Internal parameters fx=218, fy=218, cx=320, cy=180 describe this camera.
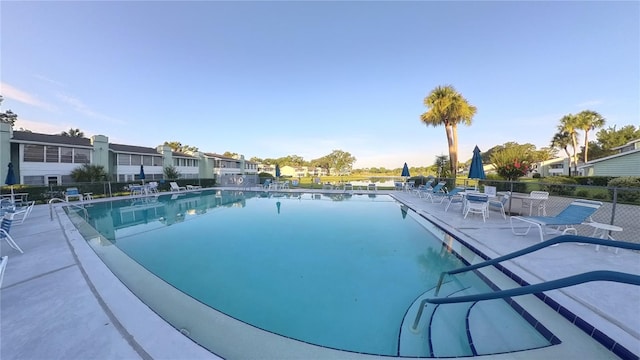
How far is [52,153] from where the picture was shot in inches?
615

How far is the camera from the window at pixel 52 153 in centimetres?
1545

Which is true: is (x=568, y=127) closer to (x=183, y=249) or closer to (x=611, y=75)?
(x=611, y=75)

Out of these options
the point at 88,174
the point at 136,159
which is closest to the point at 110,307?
the point at 88,174

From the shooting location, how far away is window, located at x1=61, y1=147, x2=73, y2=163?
1612cm

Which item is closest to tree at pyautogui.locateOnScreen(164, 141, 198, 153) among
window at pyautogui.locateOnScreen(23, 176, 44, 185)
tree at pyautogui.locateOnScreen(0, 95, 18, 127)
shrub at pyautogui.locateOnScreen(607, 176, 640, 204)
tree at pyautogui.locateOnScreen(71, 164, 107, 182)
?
tree at pyautogui.locateOnScreen(0, 95, 18, 127)

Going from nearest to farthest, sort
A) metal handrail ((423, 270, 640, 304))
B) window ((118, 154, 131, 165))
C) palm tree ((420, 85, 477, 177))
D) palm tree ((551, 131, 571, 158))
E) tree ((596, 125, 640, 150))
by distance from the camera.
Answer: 1. metal handrail ((423, 270, 640, 304))
2. palm tree ((420, 85, 477, 177))
3. window ((118, 154, 131, 165))
4. tree ((596, 125, 640, 150))
5. palm tree ((551, 131, 571, 158))

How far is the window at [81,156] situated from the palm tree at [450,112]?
27.9 metres

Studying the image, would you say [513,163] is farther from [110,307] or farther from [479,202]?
[110,307]

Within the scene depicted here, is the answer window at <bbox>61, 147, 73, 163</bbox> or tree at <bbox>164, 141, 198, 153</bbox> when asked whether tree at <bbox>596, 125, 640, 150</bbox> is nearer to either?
window at <bbox>61, 147, 73, 163</bbox>

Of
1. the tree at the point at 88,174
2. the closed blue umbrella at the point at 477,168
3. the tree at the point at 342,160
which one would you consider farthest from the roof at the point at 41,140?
the tree at the point at 342,160

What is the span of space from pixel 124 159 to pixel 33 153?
570cm

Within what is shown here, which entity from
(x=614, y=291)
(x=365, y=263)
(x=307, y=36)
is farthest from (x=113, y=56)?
(x=614, y=291)

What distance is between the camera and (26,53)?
396 inches

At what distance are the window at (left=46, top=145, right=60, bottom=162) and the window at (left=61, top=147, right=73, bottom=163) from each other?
0.31m
